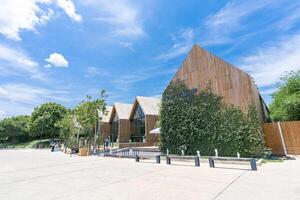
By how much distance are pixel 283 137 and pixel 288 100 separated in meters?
5.41

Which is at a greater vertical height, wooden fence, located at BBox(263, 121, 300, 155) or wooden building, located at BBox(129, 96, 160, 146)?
A: wooden building, located at BBox(129, 96, 160, 146)

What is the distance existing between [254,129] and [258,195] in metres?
9.11

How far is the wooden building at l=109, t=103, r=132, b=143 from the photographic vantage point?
129ft

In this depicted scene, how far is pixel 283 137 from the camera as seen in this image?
50.3 feet

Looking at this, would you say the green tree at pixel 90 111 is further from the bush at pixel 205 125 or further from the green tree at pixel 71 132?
the bush at pixel 205 125

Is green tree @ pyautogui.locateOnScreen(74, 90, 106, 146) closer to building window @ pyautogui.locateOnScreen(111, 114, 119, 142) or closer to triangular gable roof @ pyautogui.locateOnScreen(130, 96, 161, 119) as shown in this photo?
triangular gable roof @ pyautogui.locateOnScreen(130, 96, 161, 119)

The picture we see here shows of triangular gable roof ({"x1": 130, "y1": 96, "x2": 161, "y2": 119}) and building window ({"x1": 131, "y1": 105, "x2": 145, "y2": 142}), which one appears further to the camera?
building window ({"x1": 131, "y1": 105, "x2": 145, "y2": 142})

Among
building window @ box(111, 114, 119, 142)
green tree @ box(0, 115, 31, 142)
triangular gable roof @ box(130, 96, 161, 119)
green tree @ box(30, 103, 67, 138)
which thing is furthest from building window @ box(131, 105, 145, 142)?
green tree @ box(0, 115, 31, 142)

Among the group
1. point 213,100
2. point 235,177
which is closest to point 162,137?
point 213,100

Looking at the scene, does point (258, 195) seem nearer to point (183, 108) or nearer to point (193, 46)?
point (183, 108)

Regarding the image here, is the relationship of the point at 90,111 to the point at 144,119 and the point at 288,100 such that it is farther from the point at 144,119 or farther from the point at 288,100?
the point at 288,100

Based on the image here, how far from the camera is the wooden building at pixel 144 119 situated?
1366 inches

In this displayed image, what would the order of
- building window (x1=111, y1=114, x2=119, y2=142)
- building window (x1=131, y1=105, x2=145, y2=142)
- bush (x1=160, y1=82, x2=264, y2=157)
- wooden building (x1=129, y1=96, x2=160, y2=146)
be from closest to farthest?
1. bush (x1=160, y1=82, x2=264, y2=157)
2. wooden building (x1=129, y1=96, x2=160, y2=146)
3. building window (x1=131, y1=105, x2=145, y2=142)
4. building window (x1=111, y1=114, x2=119, y2=142)

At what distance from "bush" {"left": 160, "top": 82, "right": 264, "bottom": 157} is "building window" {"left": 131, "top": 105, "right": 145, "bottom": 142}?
19.1m
